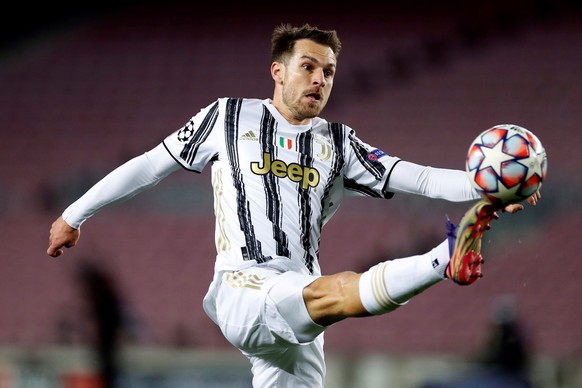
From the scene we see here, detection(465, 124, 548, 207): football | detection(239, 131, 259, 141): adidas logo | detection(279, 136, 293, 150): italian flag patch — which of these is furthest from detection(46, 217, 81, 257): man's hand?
detection(465, 124, 548, 207): football

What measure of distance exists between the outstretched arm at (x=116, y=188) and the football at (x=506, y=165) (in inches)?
66.8

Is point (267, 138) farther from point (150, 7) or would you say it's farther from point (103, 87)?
point (150, 7)

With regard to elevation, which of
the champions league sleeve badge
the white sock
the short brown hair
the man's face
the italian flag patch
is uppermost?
the short brown hair

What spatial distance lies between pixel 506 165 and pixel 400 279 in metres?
0.65

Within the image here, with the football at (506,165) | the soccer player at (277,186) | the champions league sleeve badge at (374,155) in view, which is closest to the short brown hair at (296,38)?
the soccer player at (277,186)

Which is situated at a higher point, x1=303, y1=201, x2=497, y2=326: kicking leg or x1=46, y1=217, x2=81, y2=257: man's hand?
x1=46, y1=217, x2=81, y2=257: man's hand

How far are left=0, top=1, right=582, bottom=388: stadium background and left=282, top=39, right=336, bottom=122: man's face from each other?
448 cm

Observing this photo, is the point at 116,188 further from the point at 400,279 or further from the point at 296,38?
the point at 400,279

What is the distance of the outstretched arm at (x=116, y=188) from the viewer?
4.75 metres

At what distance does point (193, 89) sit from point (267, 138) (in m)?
8.58

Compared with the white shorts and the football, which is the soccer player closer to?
the white shorts

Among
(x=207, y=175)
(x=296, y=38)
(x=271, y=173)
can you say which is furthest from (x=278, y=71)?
(x=207, y=175)

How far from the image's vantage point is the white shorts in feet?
13.4

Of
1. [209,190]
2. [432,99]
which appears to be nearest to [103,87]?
[209,190]
